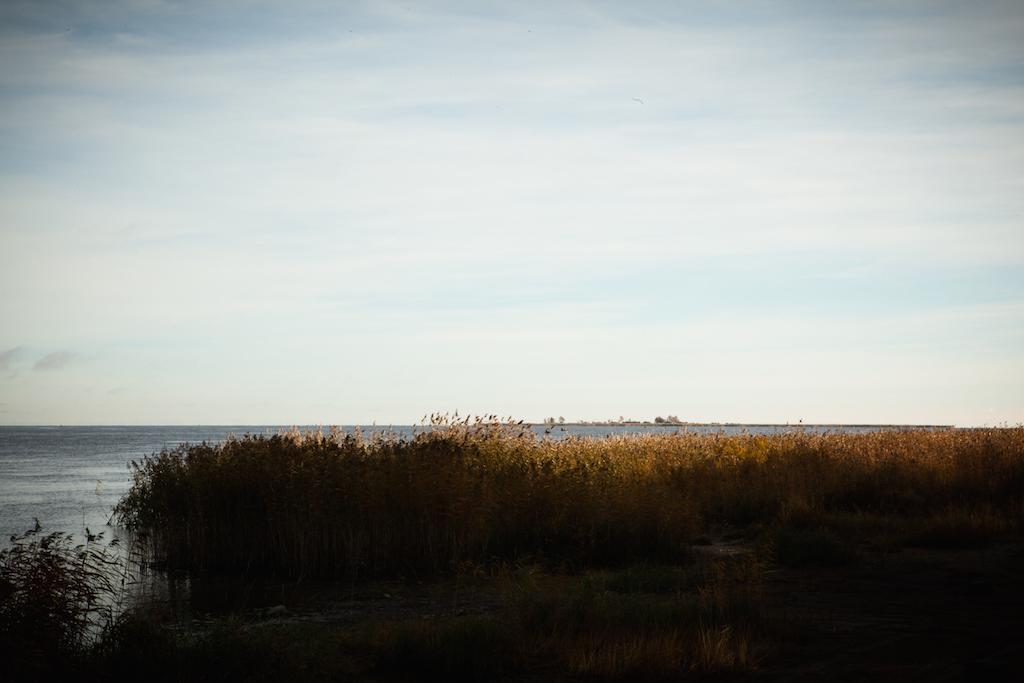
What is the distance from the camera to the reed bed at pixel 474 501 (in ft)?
50.3

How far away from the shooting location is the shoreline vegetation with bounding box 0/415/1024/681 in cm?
843

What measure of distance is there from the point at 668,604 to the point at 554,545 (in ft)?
18.7

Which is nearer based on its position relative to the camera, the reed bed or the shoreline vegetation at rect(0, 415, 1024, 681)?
the shoreline vegetation at rect(0, 415, 1024, 681)

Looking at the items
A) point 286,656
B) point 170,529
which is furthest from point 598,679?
point 170,529

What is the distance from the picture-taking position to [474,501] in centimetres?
1550

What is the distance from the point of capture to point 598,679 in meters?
8.16

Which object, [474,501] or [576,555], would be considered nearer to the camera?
[576,555]

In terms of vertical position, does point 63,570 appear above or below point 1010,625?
above

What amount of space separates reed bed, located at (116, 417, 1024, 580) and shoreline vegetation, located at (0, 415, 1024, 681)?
5 cm

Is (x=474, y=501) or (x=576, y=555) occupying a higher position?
(x=474, y=501)

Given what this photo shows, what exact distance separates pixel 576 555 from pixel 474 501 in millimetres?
2099

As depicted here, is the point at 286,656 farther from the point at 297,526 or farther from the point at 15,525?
the point at 15,525

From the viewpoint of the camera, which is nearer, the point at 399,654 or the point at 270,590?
the point at 399,654

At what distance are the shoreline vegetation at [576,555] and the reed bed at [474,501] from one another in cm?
5
